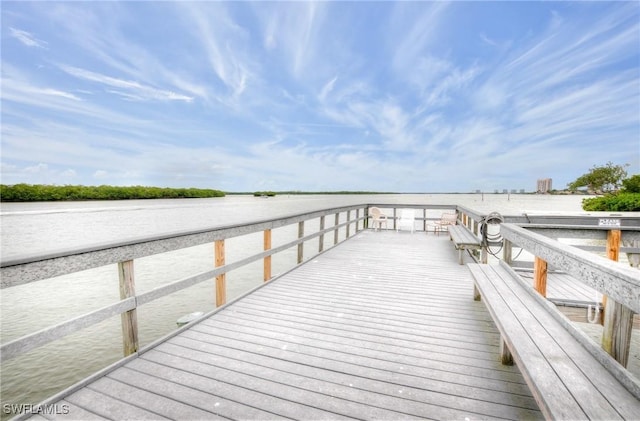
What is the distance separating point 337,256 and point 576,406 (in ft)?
16.2

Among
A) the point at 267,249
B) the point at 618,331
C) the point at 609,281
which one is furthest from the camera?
the point at 267,249

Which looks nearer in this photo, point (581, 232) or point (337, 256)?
point (581, 232)

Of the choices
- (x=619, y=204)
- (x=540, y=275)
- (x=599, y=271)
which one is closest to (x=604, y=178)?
(x=619, y=204)

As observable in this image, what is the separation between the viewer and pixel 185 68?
3703 cm

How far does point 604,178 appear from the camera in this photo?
127ft

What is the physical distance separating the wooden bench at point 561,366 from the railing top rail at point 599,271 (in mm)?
339

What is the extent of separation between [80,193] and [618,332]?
4372 cm

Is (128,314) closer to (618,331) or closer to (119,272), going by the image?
(119,272)

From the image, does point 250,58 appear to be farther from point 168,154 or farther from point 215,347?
A: point 215,347

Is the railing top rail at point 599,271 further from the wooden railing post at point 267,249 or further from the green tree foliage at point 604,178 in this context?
the green tree foliage at point 604,178

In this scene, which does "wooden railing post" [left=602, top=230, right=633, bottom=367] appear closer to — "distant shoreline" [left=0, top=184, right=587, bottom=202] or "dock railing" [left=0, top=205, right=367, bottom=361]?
"dock railing" [left=0, top=205, right=367, bottom=361]

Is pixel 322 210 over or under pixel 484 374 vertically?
over

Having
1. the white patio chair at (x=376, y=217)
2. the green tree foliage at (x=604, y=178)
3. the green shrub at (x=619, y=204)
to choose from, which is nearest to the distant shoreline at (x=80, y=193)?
the white patio chair at (x=376, y=217)

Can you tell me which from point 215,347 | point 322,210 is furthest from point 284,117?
point 215,347
